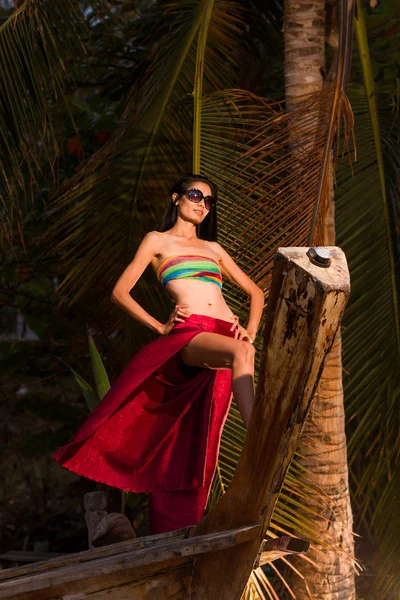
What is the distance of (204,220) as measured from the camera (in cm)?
413

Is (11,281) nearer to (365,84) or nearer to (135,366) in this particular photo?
(365,84)

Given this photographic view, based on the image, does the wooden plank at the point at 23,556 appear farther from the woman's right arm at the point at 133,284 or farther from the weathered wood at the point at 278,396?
the weathered wood at the point at 278,396

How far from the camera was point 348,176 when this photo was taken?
586cm

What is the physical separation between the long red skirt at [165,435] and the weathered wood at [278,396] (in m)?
0.58

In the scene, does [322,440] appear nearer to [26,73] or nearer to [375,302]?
[375,302]

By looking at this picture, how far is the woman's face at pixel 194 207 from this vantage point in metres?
3.96

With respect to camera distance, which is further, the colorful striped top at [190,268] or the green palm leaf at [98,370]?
the green palm leaf at [98,370]

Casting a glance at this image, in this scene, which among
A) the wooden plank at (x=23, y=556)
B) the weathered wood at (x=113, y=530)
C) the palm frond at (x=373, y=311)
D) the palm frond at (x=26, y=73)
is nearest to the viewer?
the weathered wood at (x=113, y=530)

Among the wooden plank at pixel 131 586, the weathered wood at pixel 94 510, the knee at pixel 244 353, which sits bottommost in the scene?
the weathered wood at pixel 94 510

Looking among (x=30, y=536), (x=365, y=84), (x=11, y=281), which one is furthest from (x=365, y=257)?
(x=30, y=536)

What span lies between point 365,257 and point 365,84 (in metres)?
1.03

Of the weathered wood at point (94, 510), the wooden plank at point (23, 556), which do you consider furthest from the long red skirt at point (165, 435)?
the wooden plank at point (23, 556)

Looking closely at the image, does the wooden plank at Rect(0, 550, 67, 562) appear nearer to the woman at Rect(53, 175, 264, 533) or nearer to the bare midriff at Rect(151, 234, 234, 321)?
the woman at Rect(53, 175, 264, 533)

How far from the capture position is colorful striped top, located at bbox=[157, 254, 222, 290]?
3859 millimetres
